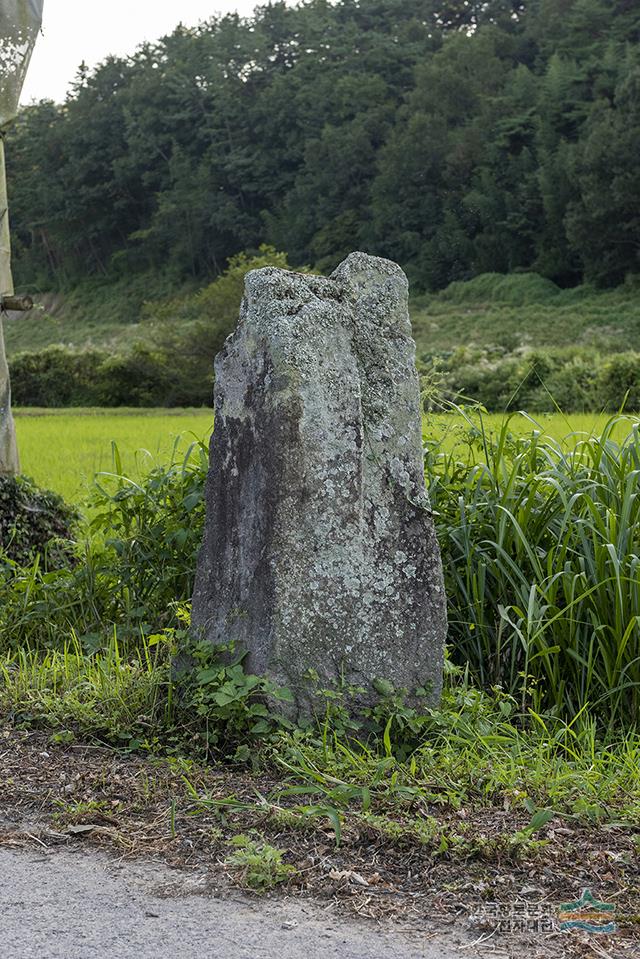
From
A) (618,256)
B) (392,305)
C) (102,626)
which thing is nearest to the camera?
(392,305)

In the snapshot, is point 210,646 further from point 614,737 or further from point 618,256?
point 618,256

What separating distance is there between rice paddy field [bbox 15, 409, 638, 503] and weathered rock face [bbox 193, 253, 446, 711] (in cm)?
131

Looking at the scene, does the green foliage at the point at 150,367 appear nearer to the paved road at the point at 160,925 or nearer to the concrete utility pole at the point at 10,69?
the concrete utility pole at the point at 10,69

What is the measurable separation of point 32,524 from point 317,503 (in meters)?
2.78

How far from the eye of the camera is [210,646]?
145 inches

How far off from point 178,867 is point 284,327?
1721mm

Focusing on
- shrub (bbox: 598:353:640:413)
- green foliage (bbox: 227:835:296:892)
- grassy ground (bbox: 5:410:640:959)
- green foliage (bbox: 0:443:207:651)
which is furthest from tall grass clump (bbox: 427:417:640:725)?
shrub (bbox: 598:353:640:413)

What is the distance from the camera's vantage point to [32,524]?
593 cm

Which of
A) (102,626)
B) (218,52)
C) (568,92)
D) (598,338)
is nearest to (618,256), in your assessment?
(568,92)

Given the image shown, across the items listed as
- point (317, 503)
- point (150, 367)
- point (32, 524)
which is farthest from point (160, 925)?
point (150, 367)

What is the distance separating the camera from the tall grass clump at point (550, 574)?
13.6 ft

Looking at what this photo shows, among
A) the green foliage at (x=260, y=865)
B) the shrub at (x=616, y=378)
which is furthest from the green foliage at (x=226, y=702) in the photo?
the shrub at (x=616, y=378)

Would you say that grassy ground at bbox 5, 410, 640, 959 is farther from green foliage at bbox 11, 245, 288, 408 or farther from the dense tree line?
the dense tree line

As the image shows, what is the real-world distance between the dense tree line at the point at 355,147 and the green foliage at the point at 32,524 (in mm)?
49168
